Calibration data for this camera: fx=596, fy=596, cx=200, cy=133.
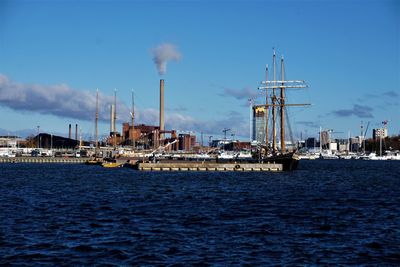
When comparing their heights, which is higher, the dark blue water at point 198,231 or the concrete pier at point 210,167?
→ the concrete pier at point 210,167

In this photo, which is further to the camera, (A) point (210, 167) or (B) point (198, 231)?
(A) point (210, 167)

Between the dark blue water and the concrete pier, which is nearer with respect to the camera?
the dark blue water

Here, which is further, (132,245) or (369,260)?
(132,245)

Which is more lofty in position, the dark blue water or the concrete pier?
the concrete pier

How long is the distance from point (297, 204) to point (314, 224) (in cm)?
1201

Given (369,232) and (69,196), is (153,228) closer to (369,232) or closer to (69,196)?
(369,232)

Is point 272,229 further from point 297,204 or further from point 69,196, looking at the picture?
point 69,196

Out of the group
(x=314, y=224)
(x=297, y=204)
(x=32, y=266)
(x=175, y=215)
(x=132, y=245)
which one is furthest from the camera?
(x=297, y=204)

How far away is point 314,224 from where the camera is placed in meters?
35.2

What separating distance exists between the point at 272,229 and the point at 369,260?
8.42m

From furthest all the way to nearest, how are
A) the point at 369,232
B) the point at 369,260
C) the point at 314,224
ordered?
the point at 314,224, the point at 369,232, the point at 369,260

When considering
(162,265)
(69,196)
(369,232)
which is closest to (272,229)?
(369,232)

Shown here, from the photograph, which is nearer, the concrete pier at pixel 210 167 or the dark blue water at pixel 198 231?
the dark blue water at pixel 198 231

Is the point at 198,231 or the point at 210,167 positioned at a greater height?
the point at 210,167
